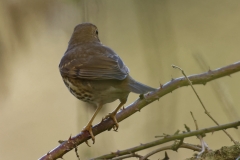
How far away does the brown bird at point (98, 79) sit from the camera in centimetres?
183

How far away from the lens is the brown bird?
183 centimetres

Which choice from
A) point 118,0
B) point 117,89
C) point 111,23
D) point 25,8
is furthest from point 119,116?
point 111,23

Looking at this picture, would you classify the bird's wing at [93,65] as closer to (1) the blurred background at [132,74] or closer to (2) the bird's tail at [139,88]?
(2) the bird's tail at [139,88]

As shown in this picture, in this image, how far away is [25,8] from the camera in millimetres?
2053

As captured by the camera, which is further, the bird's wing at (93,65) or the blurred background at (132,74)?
the blurred background at (132,74)

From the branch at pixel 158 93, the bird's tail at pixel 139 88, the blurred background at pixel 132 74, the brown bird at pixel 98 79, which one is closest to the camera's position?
the branch at pixel 158 93

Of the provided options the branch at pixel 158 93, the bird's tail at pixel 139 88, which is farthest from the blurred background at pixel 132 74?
the branch at pixel 158 93

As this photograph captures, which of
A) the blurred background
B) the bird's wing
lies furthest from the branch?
the blurred background

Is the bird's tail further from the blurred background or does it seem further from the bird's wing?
the blurred background

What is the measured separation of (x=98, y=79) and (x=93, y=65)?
112 millimetres

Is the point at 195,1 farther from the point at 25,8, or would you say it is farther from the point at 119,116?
the point at 119,116

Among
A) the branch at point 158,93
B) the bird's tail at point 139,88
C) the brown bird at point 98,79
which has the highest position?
the brown bird at point 98,79

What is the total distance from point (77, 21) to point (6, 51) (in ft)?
3.13

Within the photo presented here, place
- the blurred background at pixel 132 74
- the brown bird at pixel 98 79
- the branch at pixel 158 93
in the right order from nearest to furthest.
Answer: the branch at pixel 158 93 → the brown bird at pixel 98 79 → the blurred background at pixel 132 74
